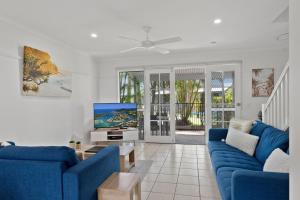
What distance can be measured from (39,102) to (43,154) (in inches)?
93.7

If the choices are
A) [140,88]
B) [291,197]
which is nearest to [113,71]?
[140,88]

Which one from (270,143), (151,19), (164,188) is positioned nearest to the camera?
(270,143)

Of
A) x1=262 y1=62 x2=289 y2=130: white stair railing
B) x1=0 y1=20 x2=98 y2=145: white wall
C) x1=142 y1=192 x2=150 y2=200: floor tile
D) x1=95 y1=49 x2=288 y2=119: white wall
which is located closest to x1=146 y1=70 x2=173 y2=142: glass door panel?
x1=95 y1=49 x2=288 y2=119: white wall

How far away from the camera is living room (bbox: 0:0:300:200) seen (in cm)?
162

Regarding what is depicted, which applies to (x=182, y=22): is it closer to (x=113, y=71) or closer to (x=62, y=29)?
(x=62, y=29)

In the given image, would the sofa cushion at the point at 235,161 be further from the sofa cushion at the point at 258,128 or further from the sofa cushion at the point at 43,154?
the sofa cushion at the point at 43,154

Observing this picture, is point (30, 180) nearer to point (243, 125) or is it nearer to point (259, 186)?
point (259, 186)

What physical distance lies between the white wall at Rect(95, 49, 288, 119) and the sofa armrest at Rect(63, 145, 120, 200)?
388 cm

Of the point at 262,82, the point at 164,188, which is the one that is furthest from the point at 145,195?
the point at 262,82

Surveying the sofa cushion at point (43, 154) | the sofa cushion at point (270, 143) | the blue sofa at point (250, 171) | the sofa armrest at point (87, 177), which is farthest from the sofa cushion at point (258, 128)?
the sofa cushion at point (43, 154)

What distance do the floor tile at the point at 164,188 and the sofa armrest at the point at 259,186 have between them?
4.32 ft

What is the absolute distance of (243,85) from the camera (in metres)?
5.07

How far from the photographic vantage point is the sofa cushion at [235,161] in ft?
7.44

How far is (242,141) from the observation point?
2.96 m
